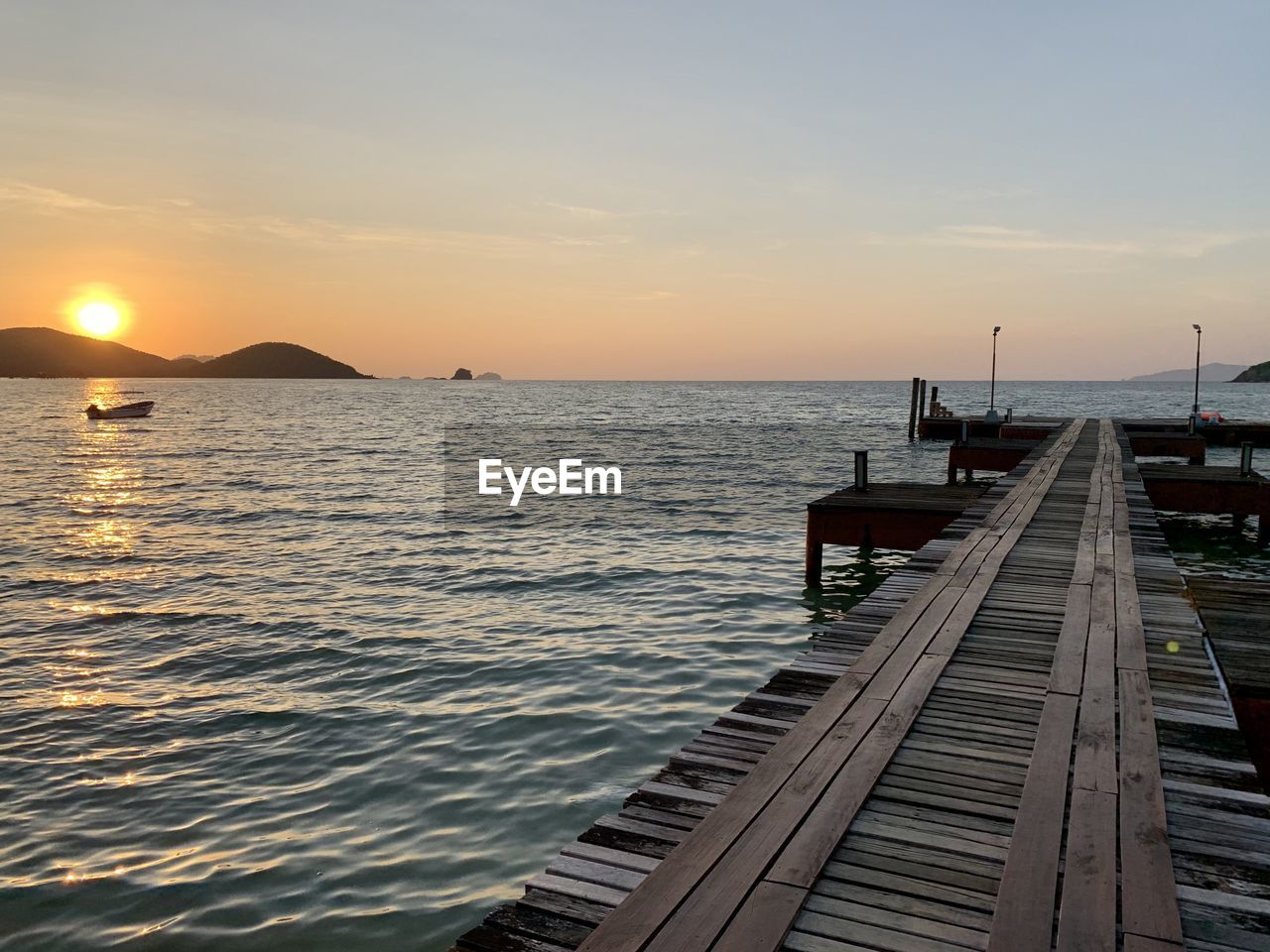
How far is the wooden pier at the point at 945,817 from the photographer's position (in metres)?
3.17

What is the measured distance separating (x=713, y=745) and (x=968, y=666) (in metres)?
2.37

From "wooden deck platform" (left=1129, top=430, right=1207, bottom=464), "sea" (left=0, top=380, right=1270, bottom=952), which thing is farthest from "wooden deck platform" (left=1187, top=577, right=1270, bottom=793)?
"wooden deck platform" (left=1129, top=430, right=1207, bottom=464)

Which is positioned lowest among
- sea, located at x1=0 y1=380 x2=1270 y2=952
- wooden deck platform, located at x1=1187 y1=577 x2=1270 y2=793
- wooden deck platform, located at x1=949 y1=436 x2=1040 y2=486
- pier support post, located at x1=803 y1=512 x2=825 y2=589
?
sea, located at x1=0 y1=380 x2=1270 y2=952

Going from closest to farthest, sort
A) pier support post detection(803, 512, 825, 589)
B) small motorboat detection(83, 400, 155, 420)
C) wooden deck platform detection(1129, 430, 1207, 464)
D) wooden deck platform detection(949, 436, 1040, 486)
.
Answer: pier support post detection(803, 512, 825, 589) < wooden deck platform detection(949, 436, 1040, 486) < wooden deck platform detection(1129, 430, 1207, 464) < small motorboat detection(83, 400, 155, 420)

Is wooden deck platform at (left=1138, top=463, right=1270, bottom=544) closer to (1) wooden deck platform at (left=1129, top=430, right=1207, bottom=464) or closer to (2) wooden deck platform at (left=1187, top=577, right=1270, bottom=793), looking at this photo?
(2) wooden deck platform at (left=1187, top=577, right=1270, bottom=793)

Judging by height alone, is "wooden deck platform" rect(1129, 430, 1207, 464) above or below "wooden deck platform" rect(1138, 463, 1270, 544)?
above

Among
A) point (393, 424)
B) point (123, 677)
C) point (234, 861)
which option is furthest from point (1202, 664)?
point (393, 424)

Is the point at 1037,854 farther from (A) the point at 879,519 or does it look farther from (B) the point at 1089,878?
(A) the point at 879,519

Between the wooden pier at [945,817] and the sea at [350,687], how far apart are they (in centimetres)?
270

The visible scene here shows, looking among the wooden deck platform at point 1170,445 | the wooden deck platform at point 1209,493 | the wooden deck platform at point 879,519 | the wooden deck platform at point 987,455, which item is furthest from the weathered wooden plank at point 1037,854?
the wooden deck platform at point 1170,445

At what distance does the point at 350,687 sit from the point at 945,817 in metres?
8.18

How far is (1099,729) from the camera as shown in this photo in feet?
15.9

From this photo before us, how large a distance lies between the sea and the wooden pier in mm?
2698

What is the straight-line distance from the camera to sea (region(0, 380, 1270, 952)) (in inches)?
249
